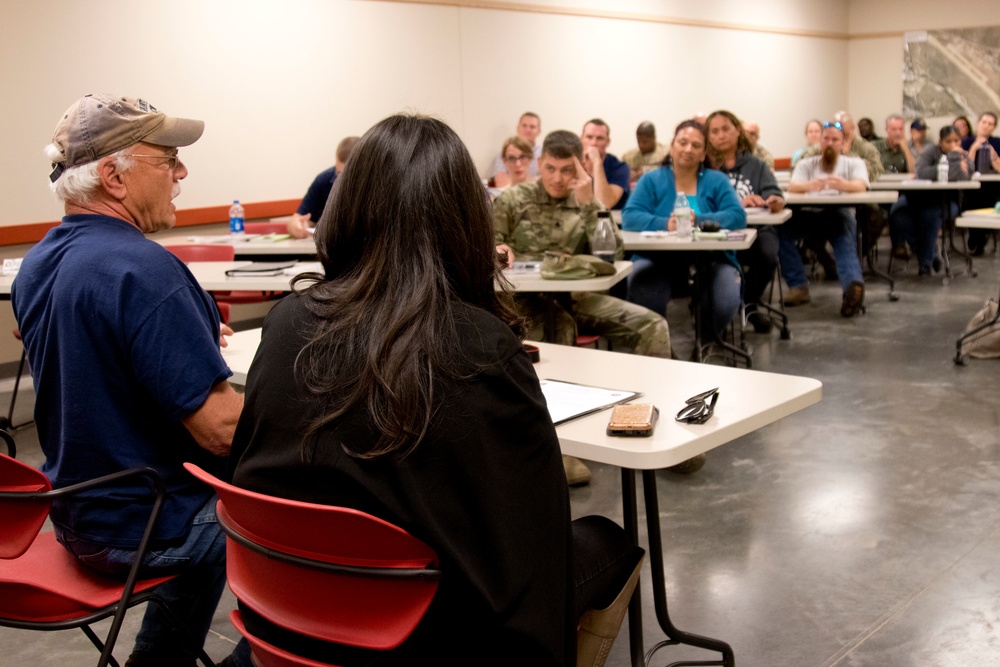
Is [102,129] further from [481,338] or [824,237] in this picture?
[824,237]

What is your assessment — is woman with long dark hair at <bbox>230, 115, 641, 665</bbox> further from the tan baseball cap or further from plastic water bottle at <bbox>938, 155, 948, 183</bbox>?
plastic water bottle at <bbox>938, 155, 948, 183</bbox>

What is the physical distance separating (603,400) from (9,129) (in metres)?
5.46

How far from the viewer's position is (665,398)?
6.70 ft

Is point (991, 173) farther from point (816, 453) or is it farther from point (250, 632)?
point (250, 632)

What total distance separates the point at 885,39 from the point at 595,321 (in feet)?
41.7

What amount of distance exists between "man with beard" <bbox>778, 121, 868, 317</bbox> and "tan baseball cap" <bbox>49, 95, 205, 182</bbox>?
5.68m

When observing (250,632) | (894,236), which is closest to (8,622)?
(250,632)

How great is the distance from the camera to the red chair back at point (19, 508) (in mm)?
1695

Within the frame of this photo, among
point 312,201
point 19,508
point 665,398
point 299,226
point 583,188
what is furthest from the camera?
point 312,201

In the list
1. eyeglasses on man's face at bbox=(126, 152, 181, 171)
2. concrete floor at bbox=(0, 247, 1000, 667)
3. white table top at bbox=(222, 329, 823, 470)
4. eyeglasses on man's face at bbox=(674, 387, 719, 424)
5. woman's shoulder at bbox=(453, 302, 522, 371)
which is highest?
eyeglasses on man's face at bbox=(126, 152, 181, 171)

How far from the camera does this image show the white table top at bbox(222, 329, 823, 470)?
1718 millimetres

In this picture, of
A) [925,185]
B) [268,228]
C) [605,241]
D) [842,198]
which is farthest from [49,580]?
[925,185]

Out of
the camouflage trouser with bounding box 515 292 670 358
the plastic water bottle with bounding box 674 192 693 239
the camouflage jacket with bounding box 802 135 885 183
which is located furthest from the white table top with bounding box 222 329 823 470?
A: the camouflage jacket with bounding box 802 135 885 183

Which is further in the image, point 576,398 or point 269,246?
point 269,246
